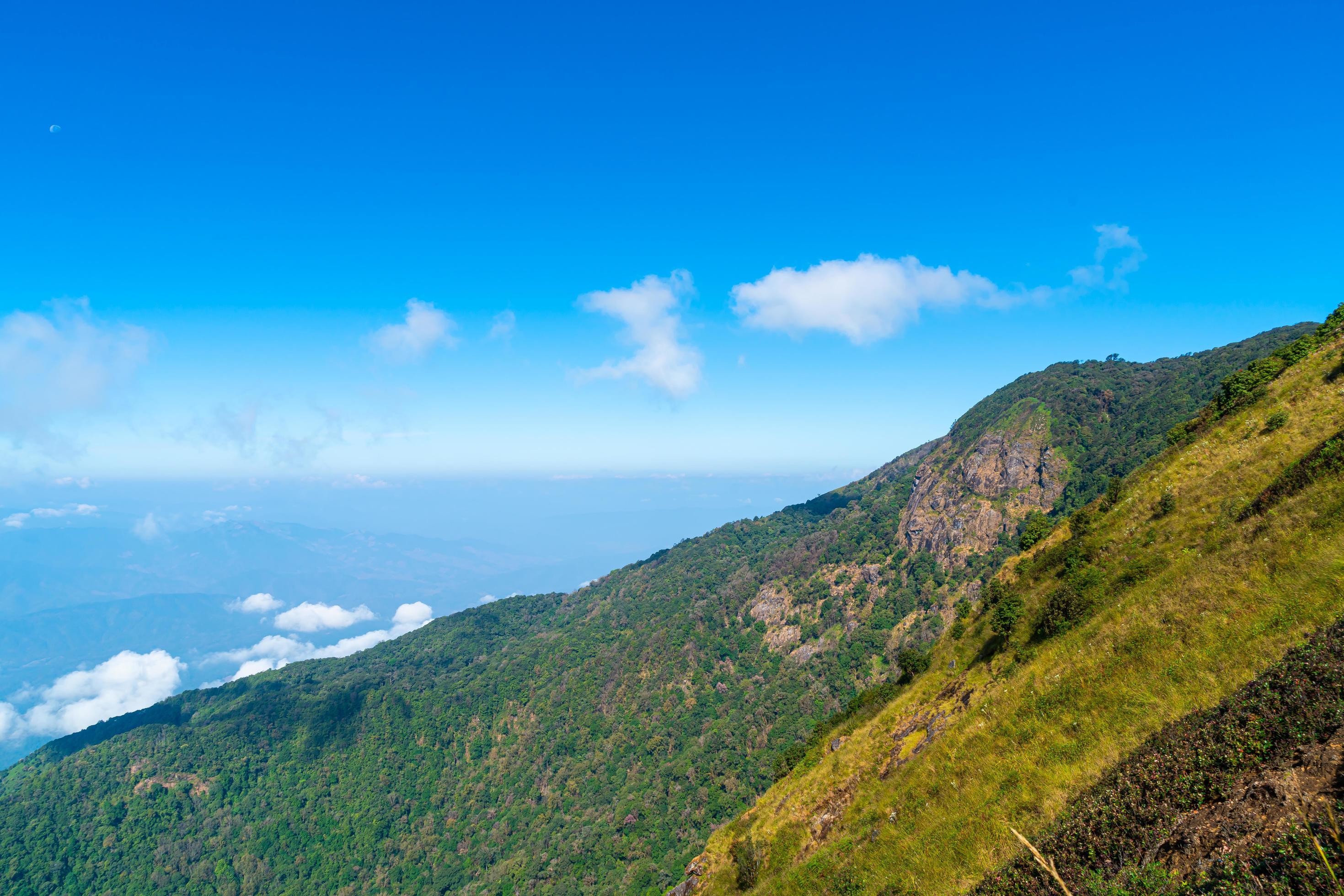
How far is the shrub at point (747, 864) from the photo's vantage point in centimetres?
3381

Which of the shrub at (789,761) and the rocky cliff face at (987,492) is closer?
the shrub at (789,761)

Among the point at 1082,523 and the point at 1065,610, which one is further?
the point at 1082,523

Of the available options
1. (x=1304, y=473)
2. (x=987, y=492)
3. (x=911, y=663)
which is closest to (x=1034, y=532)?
(x=911, y=663)

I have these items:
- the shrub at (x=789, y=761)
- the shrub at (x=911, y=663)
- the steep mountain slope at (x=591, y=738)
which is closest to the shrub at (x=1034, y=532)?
the shrub at (x=911, y=663)

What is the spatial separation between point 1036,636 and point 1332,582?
53.1ft

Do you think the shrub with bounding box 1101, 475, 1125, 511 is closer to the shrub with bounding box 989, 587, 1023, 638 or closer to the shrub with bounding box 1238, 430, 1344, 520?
the shrub with bounding box 989, 587, 1023, 638

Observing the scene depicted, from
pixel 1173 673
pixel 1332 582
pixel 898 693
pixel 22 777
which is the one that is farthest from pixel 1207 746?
pixel 22 777

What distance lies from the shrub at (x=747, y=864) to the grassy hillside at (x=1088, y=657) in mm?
159

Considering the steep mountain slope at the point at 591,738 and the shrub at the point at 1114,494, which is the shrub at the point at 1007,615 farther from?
the steep mountain slope at the point at 591,738

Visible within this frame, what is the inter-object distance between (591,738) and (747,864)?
14312 cm

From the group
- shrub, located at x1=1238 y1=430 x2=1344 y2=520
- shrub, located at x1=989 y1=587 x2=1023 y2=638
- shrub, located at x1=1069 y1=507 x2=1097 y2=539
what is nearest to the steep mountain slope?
shrub, located at x1=1069 y1=507 x2=1097 y2=539

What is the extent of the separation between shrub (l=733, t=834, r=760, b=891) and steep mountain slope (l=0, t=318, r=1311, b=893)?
262 ft

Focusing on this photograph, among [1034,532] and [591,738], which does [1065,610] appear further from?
[591,738]

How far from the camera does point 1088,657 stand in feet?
73.2
